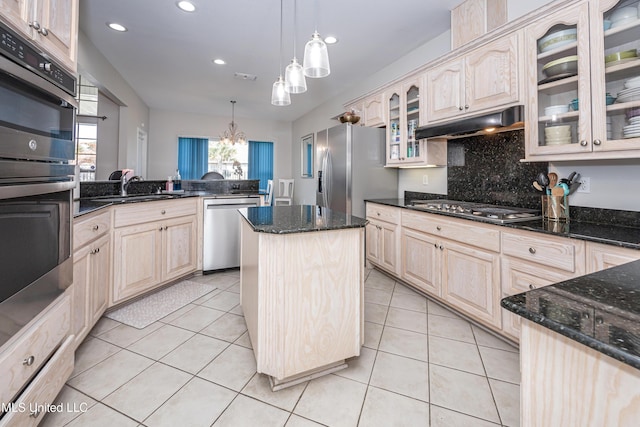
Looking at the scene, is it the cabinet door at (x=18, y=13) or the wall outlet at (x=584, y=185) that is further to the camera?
the wall outlet at (x=584, y=185)

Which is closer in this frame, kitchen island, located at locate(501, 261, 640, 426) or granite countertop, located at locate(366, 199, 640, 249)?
kitchen island, located at locate(501, 261, 640, 426)

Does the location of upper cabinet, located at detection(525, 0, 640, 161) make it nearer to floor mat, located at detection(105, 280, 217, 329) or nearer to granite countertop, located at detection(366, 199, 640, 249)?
granite countertop, located at detection(366, 199, 640, 249)

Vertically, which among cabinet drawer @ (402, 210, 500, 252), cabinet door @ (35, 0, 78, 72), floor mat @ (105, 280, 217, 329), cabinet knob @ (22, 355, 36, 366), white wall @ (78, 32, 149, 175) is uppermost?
white wall @ (78, 32, 149, 175)

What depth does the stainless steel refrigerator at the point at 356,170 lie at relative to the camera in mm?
3506

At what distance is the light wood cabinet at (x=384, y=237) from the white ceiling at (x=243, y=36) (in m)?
1.82

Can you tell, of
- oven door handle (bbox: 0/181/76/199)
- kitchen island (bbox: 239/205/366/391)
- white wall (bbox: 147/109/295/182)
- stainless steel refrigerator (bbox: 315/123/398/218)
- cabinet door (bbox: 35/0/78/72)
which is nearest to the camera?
oven door handle (bbox: 0/181/76/199)

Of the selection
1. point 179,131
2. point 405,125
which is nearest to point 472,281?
point 405,125

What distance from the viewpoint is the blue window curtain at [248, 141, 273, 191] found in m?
7.35

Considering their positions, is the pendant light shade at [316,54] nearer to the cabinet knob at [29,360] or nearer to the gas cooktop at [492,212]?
the gas cooktop at [492,212]

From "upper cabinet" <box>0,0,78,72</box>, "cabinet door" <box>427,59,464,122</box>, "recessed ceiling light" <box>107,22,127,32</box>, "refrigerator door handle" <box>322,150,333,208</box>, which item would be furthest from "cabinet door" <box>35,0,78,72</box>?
"refrigerator door handle" <box>322,150,333,208</box>

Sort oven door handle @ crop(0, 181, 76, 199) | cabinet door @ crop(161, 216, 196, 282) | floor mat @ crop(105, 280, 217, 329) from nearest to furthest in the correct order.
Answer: oven door handle @ crop(0, 181, 76, 199) → floor mat @ crop(105, 280, 217, 329) → cabinet door @ crop(161, 216, 196, 282)

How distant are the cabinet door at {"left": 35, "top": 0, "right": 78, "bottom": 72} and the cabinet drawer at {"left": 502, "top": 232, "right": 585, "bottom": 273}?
8.55 feet

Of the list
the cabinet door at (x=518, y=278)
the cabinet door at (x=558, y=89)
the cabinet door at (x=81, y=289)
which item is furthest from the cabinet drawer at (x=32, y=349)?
the cabinet door at (x=558, y=89)

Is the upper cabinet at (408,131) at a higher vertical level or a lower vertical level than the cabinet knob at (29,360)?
higher
